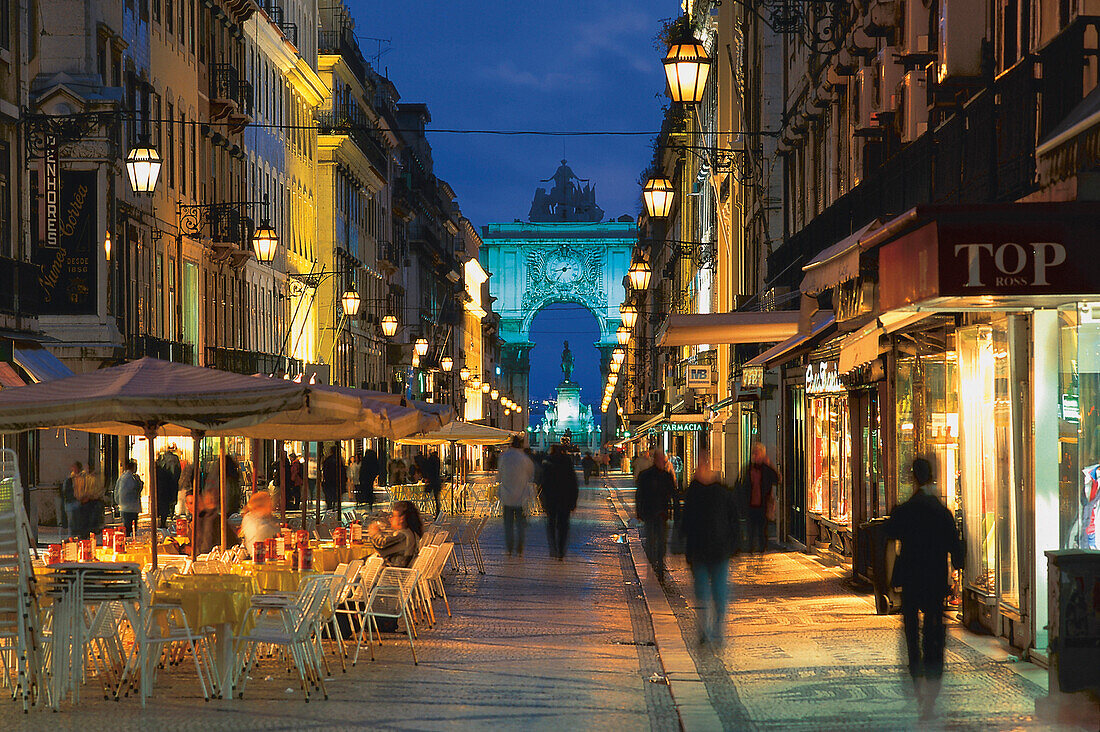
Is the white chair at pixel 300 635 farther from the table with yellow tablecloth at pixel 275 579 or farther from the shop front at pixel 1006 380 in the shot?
the shop front at pixel 1006 380

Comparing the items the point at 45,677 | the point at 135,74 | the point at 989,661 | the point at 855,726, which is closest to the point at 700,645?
the point at 989,661

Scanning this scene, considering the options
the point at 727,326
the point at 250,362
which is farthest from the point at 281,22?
the point at 727,326

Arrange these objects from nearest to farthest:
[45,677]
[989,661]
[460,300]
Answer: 1. [45,677]
2. [989,661]
3. [460,300]

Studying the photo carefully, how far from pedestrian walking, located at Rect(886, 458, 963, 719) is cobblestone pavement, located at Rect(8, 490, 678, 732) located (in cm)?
175

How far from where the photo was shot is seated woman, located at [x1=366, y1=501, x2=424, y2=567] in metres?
17.4

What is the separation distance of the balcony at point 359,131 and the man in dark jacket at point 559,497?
131ft

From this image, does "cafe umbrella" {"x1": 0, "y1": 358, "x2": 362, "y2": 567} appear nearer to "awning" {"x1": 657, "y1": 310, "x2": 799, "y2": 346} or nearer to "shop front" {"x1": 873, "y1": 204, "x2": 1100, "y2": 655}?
"shop front" {"x1": 873, "y1": 204, "x2": 1100, "y2": 655}

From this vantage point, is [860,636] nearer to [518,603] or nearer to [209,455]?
[518,603]

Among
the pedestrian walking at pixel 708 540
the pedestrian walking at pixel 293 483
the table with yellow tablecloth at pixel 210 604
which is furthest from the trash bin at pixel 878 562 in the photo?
the pedestrian walking at pixel 293 483

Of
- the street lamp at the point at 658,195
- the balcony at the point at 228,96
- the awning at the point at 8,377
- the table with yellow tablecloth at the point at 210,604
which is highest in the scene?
the balcony at the point at 228,96

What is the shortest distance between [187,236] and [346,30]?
34.9 meters

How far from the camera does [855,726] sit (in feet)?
34.5

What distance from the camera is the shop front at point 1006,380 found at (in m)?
10.8

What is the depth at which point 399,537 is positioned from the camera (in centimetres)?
1747
